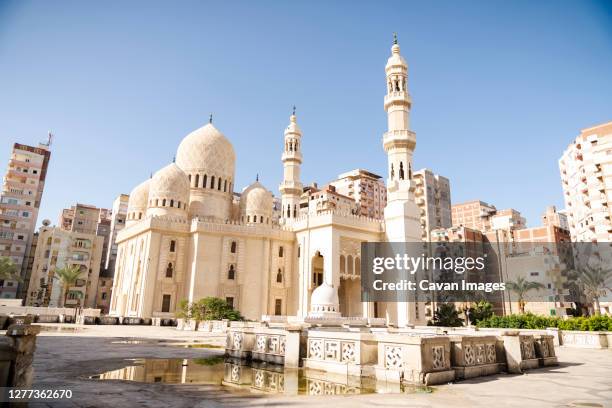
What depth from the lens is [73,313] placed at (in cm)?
3559

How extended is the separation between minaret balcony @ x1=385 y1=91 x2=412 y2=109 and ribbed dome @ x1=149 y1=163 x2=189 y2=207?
19998 millimetres

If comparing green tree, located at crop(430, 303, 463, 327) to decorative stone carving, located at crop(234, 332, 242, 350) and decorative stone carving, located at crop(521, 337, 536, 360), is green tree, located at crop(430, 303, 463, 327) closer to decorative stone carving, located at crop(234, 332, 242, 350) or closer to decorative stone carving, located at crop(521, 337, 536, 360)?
decorative stone carving, located at crop(521, 337, 536, 360)

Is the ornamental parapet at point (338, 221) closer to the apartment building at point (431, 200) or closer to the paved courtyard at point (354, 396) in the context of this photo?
the paved courtyard at point (354, 396)

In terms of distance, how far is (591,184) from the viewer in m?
45.2

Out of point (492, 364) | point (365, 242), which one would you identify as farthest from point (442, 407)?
point (365, 242)

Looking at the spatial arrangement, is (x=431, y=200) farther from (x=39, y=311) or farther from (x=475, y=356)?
(x=475, y=356)

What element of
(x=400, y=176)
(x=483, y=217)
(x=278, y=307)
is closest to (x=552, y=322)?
(x=400, y=176)

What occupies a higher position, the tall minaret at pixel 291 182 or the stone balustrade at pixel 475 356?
the tall minaret at pixel 291 182

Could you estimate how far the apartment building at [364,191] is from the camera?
84.5m

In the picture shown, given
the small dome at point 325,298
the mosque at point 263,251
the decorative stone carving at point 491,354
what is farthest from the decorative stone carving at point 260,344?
the mosque at point 263,251

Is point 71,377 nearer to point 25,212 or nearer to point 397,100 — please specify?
point 397,100

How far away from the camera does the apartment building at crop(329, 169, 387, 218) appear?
84.5 metres

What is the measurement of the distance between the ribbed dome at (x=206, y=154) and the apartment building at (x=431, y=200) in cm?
3857

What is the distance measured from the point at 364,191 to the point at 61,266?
55275mm
